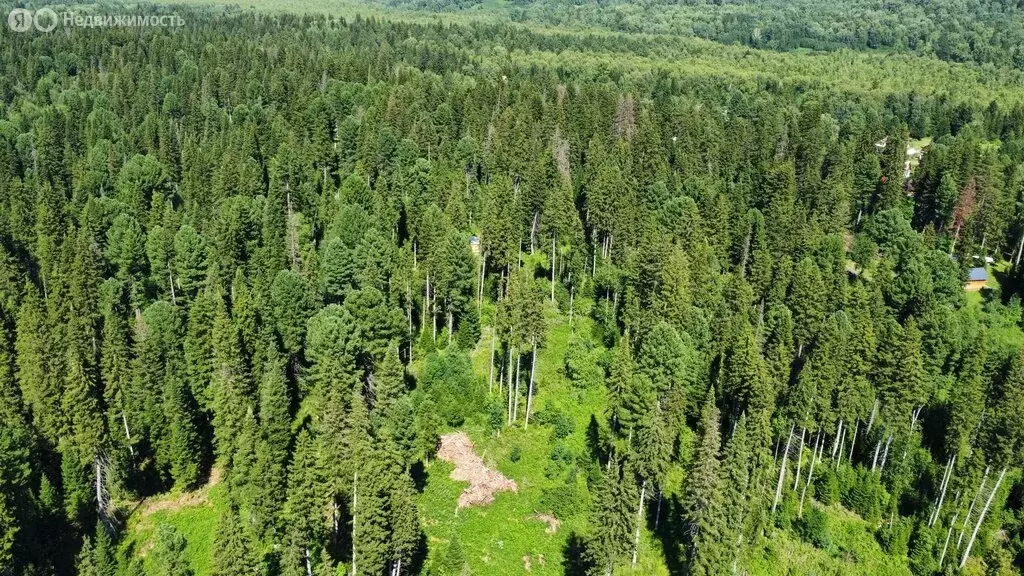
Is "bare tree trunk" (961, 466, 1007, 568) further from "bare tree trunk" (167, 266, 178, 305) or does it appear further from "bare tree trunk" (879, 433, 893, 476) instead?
"bare tree trunk" (167, 266, 178, 305)

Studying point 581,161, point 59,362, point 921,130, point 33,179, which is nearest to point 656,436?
point 59,362

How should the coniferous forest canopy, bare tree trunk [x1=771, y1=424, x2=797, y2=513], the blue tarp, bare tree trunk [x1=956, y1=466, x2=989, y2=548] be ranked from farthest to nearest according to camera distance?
1. the blue tarp
2. bare tree trunk [x1=771, y1=424, x2=797, y2=513]
3. bare tree trunk [x1=956, y1=466, x2=989, y2=548]
4. the coniferous forest canopy

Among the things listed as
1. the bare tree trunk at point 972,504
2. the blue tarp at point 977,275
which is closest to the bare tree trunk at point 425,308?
the bare tree trunk at point 972,504

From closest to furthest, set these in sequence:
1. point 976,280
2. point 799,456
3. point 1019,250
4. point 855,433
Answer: point 799,456 → point 855,433 → point 976,280 → point 1019,250

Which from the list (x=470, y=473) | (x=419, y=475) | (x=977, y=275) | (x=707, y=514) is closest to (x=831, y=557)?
(x=707, y=514)

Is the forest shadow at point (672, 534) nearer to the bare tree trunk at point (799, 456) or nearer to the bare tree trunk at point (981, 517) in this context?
the bare tree trunk at point (799, 456)

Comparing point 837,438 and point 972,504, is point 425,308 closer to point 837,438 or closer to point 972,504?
point 837,438

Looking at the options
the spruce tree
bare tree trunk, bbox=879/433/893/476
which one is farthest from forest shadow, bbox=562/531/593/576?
bare tree trunk, bbox=879/433/893/476
